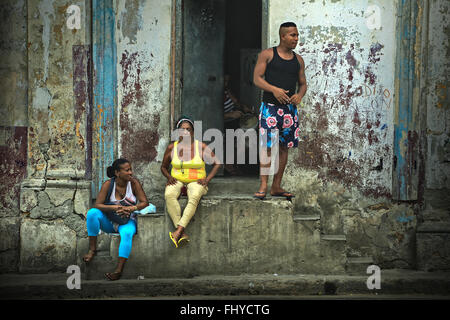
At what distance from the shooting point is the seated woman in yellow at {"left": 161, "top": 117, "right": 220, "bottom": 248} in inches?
240

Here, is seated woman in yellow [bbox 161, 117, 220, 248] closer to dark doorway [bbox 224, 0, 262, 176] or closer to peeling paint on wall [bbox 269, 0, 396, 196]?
Answer: peeling paint on wall [bbox 269, 0, 396, 196]

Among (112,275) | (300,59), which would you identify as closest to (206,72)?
(300,59)

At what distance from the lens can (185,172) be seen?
6305 millimetres

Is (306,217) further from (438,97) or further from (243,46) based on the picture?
(243,46)

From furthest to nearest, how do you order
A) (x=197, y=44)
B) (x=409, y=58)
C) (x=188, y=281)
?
(x=197, y=44)
(x=409, y=58)
(x=188, y=281)

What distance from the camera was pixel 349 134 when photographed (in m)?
6.79

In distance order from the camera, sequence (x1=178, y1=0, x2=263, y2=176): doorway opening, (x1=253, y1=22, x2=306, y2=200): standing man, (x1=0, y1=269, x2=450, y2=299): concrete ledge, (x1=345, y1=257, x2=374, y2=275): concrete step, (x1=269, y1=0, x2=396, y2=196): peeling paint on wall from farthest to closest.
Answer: (x1=178, y1=0, x2=263, y2=176): doorway opening
(x1=269, y1=0, x2=396, y2=196): peeling paint on wall
(x1=345, y1=257, x2=374, y2=275): concrete step
(x1=253, y1=22, x2=306, y2=200): standing man
(x1=0, y1=269, x2=450, y2=299): concrete ledge

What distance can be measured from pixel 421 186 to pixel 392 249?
0.85 m

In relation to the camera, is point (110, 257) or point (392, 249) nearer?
point (110, 257)

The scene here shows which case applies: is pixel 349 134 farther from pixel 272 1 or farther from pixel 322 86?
pixel 272 1

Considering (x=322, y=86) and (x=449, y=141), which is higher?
(x=322, y=86)

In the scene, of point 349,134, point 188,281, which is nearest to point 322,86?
point 349,134

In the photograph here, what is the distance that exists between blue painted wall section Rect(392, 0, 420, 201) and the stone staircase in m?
1.20

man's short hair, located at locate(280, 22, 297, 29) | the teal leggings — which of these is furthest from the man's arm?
the teal leggings
